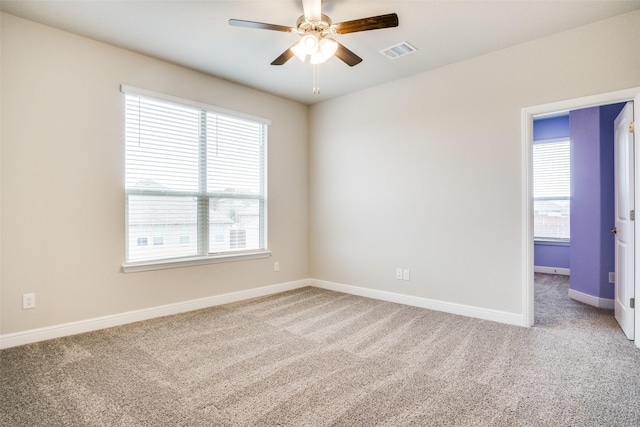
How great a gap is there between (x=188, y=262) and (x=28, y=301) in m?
1.34

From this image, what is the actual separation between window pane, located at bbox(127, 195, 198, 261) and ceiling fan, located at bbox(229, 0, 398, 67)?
196 centimetres

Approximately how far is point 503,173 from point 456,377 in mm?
2023

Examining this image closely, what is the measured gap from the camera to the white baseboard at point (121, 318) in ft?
8.81

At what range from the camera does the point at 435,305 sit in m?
3.68

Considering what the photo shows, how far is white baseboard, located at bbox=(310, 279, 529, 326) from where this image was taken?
321 cm

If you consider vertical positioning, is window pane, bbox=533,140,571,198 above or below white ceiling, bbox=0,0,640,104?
below

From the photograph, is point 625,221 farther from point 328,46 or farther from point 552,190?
point 552,190

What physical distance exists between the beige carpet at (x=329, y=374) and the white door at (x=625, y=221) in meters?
0.23

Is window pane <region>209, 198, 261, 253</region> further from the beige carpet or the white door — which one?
the white door

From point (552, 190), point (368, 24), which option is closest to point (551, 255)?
point (552, 190)

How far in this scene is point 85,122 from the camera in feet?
9.83

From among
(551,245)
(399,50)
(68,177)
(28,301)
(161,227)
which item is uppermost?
(399,50)

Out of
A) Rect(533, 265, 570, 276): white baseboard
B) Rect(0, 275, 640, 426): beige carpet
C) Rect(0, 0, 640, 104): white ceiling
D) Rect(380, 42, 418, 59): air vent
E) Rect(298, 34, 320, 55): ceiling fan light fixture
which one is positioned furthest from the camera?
Rect(533, 265, 570, 276): white baseboard

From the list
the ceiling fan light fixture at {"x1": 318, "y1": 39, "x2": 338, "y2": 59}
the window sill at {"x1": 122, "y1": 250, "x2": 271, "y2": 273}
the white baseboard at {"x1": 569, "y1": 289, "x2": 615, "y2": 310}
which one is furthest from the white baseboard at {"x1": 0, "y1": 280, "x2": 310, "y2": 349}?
the white baseboard at {"x1": 569, "y1": 289, "x2": 615, "y2": 310}
